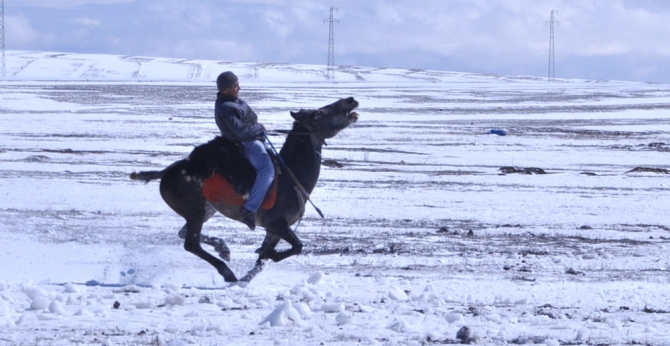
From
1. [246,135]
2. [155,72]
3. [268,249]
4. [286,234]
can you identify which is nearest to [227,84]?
[246,135]

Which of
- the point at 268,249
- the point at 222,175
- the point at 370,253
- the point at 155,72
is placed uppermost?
the point at 155,72

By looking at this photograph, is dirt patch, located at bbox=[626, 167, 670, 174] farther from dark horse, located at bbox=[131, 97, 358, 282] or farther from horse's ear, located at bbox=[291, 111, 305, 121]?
horse's ear, located at bbox=[291, 111, 305, 121]

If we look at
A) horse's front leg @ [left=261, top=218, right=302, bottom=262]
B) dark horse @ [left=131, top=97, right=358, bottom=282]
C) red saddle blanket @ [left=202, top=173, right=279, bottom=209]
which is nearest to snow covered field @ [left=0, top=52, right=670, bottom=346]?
horse's front leg @ [left=261, top=218, right=302, bottom=262]

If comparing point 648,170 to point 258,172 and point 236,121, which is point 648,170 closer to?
point 258,172

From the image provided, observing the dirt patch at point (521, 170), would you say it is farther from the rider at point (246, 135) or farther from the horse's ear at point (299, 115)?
the rider at point (246, 135)

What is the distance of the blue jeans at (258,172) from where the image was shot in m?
8.84

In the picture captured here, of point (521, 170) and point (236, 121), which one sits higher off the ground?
point (236, 121)

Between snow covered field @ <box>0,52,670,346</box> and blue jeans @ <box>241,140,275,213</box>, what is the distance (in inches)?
31.9

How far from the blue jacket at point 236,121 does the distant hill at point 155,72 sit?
87.2 meters

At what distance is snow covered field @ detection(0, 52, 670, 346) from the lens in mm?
6953

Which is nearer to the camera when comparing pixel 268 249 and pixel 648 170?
pixel 268 249

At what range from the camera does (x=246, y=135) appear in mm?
8820

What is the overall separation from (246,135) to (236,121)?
16 cm

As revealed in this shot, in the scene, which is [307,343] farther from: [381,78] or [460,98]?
[381,78]
